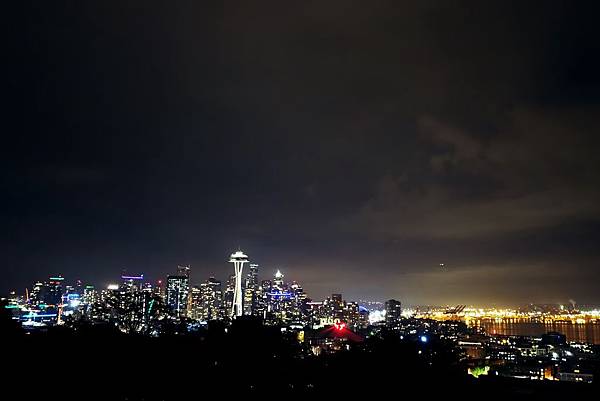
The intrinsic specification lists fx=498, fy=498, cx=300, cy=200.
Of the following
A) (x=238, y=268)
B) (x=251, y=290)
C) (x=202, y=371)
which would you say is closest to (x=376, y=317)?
(x=251, y=290)

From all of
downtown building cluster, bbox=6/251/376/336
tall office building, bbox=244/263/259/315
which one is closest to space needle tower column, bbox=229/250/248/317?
downtown building cluster, bbox=6/251/376/336

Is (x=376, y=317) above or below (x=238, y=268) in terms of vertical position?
below

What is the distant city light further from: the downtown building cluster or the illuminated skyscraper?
the illuminated skyscraper

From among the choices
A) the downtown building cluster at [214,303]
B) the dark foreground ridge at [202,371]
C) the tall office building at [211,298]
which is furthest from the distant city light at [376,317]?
the dark foreground ridge at [202,371]

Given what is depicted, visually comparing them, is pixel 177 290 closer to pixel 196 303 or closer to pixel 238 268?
pixel 196 303

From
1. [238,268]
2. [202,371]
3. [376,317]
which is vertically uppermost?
[238,268]

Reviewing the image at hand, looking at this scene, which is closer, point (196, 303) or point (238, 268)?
point (238, 268)

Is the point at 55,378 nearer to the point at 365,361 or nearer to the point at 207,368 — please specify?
the point at 207,368

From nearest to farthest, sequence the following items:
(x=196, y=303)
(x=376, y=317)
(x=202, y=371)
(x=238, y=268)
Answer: (x=202, y=371) < (x=238, y=268) < (x=196, y=303) < (x=376, y=317)

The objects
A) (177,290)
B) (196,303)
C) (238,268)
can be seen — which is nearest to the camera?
(238,268)

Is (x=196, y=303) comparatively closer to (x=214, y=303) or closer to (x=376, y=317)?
(x=214, y=303)
